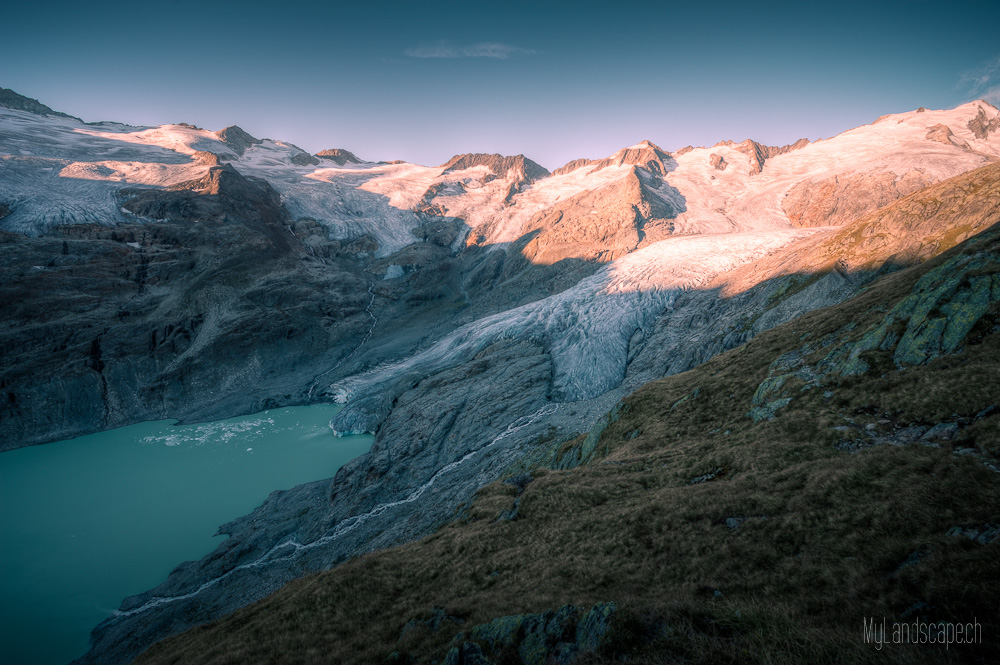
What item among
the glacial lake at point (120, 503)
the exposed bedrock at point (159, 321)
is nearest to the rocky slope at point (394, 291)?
the exposed bedrock at point (159, 321)

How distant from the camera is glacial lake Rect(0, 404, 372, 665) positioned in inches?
1277

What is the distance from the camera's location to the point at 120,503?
47.3m

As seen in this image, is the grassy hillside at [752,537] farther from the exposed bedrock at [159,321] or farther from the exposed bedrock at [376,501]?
the exposed bedrock at [159,321]

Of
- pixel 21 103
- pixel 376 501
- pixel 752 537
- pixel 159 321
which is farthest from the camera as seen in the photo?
pixel 21 103

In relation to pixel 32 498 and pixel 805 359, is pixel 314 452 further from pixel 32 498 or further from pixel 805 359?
pixel 805 359

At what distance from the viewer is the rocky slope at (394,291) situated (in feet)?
126

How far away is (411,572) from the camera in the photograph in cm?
1611

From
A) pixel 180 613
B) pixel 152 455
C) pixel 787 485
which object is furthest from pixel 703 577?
pixel 152 455

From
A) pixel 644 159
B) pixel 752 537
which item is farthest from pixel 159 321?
pixel 644 159

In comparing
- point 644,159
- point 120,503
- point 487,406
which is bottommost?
point 120,503

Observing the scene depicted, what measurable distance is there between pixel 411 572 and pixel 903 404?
19.7 m

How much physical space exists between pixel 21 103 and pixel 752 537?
297 meters

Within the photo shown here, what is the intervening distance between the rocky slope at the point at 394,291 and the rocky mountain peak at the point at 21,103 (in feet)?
46.5

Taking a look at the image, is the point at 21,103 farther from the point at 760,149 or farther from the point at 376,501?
the point at 760,149
